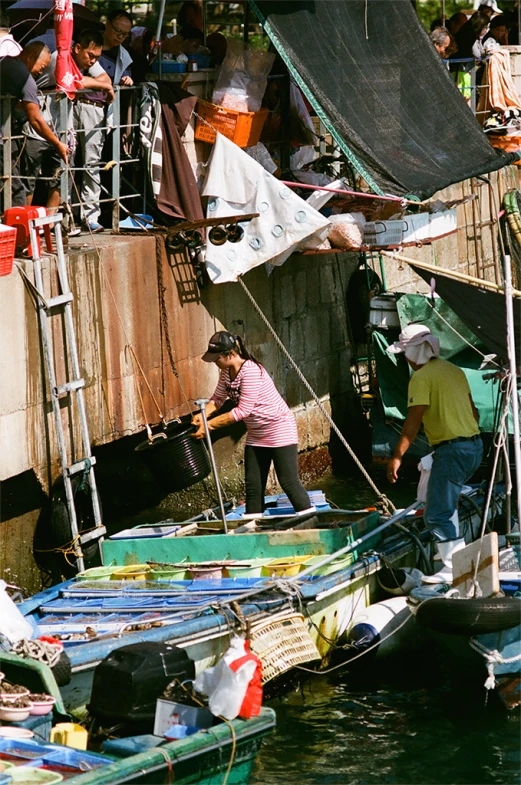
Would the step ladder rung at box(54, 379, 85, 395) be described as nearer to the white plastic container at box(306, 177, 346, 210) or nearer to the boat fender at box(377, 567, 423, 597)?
the boat fender at box(377, 567, 423, 597)

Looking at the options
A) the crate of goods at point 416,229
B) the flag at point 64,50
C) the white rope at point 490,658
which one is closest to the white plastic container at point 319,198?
the crate of goods at point 416,229

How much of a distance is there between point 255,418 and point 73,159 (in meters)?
3.28

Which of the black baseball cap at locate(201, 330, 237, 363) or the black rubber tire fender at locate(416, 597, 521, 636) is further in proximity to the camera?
the black baseball cap at locate(201, 330, 237, 363)

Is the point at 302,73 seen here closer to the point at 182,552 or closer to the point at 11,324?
the point at 11,324

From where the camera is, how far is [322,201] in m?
12.9

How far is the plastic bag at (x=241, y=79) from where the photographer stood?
12633 millimetres

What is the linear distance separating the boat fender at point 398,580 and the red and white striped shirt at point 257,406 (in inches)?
55.0

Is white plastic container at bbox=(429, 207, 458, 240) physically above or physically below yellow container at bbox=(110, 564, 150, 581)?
above

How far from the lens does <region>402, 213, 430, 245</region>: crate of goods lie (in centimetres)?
1309

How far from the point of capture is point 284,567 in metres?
9.34

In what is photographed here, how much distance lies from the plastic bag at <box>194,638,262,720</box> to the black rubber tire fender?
1522 mm

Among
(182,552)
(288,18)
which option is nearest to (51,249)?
(182,552)

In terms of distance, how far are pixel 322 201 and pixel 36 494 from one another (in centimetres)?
430

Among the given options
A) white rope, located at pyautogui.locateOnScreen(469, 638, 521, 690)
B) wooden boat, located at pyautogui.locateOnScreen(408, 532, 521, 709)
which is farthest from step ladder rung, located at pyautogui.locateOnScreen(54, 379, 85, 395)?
white rope, located at pyautogui.locateOnScreen(469, 638, 521, 690)
